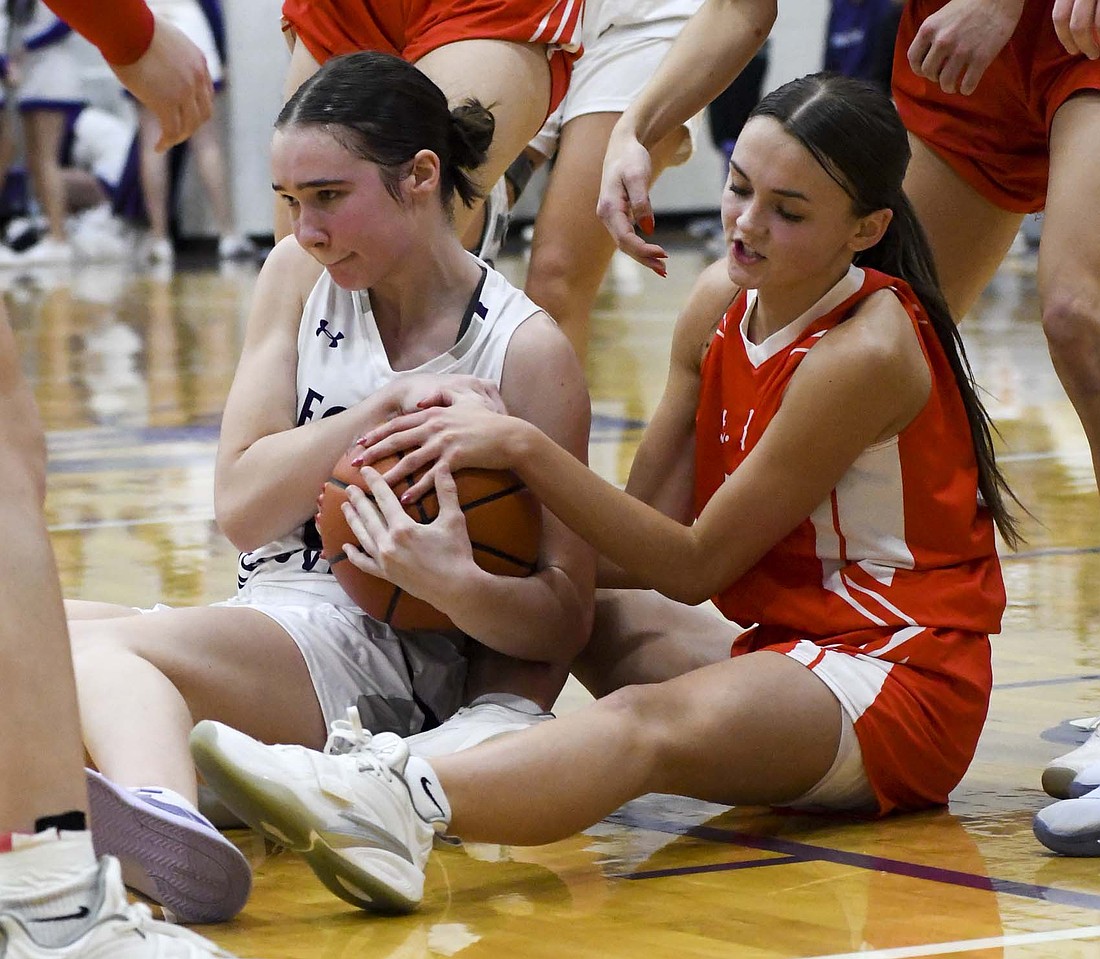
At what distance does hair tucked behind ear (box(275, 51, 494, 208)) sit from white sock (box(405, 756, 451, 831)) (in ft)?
2.93

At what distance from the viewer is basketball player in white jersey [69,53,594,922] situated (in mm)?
2740

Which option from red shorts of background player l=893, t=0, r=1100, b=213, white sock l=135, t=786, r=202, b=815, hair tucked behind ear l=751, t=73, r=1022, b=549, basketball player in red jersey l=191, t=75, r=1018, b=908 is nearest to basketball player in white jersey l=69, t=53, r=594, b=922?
basketball player in red jersey l=191, t=75, r=1018, b=908

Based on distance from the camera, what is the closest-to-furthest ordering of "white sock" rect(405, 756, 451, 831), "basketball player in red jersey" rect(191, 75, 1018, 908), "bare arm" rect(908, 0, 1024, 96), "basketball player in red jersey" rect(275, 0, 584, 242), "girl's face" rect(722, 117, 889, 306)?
"white sock" rect(405, 756, 451, 831) < "basketball player in red jersey" rect(191, 75, 1018, 908) < "girl's face" rect(722, 117, 889, 306) < "bare arm" rect(908, 0, 1024, 96) < "basketball player in red jersey" rect(275, 0, 584, 242)

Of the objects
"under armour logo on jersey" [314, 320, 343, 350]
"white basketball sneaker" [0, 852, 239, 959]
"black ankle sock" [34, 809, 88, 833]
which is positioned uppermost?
"under armour logo on jersey" [314, 320, 343, 350]

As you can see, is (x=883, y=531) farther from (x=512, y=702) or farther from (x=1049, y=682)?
(x=1049, y=682)

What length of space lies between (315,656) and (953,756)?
Result: 2.93ft

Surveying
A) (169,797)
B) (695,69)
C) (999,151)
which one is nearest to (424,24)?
(695,69)

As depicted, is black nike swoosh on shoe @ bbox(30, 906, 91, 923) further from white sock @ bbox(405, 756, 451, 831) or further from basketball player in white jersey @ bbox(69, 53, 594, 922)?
basketball player in white jersey @ bbox(69, 53, 594, 922)

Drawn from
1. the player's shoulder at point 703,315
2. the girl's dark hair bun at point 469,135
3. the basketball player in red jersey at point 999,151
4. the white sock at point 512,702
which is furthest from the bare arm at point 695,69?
the white sock at point 512,702

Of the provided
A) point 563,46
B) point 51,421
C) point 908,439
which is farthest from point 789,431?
point 51,421

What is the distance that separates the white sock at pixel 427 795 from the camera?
7.75ft

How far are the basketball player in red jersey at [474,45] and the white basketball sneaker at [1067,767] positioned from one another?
1.50 metres

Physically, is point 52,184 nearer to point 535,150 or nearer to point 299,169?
point 535,150

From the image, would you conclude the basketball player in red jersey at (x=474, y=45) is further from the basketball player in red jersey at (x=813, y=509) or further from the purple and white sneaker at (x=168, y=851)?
the purple and white sneaker at (x=168, y=851)
